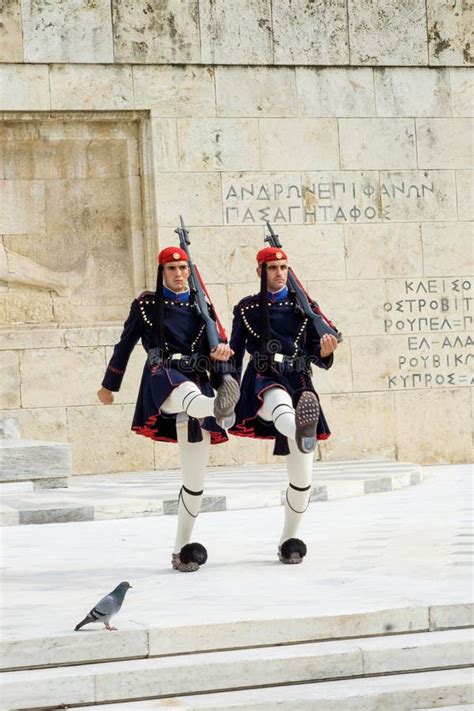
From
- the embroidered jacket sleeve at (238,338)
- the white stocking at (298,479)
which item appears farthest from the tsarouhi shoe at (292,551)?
the embroidered jacket sleeve at (238,338)

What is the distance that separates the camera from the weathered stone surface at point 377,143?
44.9 ft

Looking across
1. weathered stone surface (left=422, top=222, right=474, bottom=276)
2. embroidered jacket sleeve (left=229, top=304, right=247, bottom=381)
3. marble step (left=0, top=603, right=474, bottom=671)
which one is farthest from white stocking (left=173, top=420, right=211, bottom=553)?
weathered stone surface (left=422, top=222, right=474, bottom=276)

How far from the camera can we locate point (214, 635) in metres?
5.21

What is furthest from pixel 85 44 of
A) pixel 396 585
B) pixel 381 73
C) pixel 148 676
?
pixel 148 676

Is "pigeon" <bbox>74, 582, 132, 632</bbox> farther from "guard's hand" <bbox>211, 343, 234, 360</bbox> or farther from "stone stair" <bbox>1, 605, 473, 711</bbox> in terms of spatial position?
"guard's hand" <bbox>211, 343, 234, 360</bbox>

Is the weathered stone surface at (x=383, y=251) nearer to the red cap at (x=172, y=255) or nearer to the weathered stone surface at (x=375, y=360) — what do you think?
the weathered stone surface at (x=375, y=360)

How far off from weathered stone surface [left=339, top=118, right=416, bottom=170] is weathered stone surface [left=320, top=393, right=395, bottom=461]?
233cm

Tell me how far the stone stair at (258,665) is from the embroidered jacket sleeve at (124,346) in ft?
7.56

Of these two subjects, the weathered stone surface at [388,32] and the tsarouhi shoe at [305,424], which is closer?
the tsarouhi shoe at [305,424]

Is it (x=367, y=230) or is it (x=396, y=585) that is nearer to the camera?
(x=396, y=585)

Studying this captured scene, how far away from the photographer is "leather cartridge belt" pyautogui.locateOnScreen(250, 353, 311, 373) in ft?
23.5

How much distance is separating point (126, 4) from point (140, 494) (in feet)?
17.0

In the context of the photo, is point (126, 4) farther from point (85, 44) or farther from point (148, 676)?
point (148, 676)

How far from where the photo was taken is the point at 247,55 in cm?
1341
